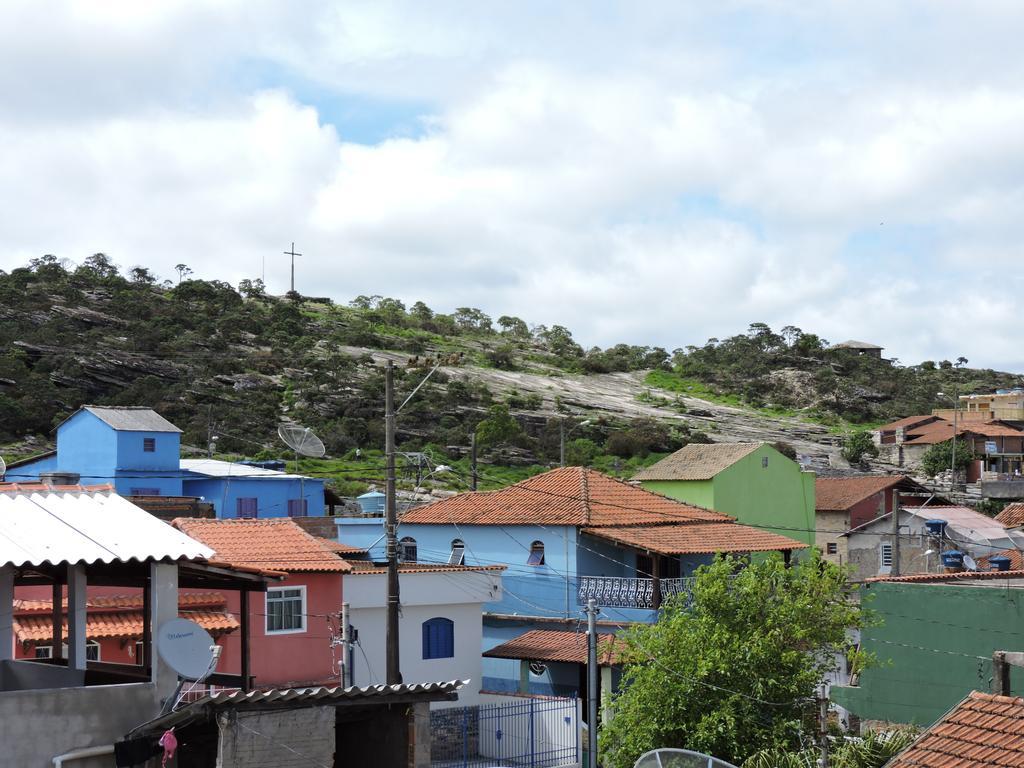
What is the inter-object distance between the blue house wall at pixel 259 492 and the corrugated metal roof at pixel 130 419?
2224mm

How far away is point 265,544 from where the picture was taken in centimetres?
2908

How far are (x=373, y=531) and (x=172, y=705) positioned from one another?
98.0ft

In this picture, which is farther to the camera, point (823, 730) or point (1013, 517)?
point (1013, 517)

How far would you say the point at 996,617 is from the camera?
26.2 m

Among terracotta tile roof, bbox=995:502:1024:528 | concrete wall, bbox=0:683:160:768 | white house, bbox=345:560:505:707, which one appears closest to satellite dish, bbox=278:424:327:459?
white house, bbox=345:560:505:707

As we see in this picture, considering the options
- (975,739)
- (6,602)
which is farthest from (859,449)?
(6,602)

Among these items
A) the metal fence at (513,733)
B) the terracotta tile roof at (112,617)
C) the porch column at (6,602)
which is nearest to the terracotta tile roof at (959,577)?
the metal fence at (513,733)

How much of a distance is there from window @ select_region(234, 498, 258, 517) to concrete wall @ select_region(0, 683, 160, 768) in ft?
120

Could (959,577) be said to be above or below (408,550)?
below

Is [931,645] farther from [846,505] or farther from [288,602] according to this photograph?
[846,505]

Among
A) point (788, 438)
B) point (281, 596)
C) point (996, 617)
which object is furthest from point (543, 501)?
point (788, 438)

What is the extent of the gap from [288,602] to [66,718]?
640 inches

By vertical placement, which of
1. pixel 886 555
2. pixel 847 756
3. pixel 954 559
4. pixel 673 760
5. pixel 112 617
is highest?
pixel 954 559

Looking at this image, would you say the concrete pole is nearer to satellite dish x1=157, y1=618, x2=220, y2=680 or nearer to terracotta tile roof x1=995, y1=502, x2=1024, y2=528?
satellite dish x1=157, y1=618, x2=220, y2=680
